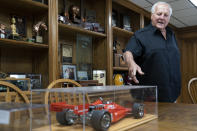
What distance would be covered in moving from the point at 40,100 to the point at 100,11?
245 centimetres

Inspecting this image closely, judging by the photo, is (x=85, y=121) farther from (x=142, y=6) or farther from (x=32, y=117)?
(x=142, y=6)

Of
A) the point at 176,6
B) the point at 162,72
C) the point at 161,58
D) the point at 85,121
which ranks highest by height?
the point at 176,6

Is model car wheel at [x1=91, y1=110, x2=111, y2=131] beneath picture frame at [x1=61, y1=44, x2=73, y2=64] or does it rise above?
beneath

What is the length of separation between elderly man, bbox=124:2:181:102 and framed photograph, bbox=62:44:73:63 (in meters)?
1.08

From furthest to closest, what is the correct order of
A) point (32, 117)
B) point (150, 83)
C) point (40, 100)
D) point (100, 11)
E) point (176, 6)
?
1. point (176, 6)
2. point (100, 11)
3. point (150, 83)
4. point (40, 100)
5. point (32, 117)

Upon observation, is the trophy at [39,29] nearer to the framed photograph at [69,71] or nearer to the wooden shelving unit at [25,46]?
the wooden shelving unit at [25,46]

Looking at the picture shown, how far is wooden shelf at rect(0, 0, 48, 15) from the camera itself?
191 centimetres

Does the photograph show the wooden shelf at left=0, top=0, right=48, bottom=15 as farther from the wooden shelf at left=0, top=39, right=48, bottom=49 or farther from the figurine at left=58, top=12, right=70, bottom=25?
the wooden shelf at left=0, top=39, right=48, bottom=49

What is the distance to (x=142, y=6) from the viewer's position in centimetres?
349

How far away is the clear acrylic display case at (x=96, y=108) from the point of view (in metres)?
0.62

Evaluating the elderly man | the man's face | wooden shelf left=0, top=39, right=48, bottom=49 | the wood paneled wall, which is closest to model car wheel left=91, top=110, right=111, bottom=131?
the elderly man

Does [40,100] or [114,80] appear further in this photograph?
[114,80]

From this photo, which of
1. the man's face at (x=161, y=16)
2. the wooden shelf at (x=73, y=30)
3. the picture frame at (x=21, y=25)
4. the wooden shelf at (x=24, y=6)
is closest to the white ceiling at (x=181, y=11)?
the wooden shelf at (x=73, y=30)

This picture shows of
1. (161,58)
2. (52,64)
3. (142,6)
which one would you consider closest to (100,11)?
(142,6)
